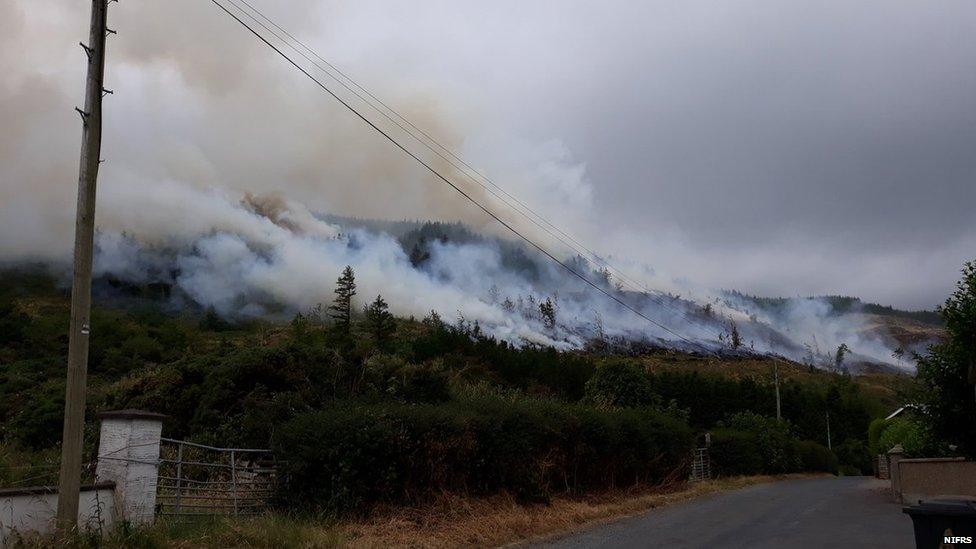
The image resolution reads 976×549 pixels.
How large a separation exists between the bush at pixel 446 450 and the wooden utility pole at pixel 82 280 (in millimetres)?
4196

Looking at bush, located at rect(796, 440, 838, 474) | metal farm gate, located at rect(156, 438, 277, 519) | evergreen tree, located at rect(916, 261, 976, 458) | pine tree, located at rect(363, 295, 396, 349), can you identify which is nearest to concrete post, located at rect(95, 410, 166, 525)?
metal farm gate, located at rect(156, 438, 277, 519)

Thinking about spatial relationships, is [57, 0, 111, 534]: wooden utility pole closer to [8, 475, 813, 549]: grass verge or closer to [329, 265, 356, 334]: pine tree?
[8, 475, 813, 549]: grass verge

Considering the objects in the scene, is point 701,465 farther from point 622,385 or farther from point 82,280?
point 82,280

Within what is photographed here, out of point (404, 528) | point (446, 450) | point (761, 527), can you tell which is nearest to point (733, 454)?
point (761, 527)

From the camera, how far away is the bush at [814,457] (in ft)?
170

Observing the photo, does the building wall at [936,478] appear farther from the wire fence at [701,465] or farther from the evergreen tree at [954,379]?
the wire fence at [701,465]

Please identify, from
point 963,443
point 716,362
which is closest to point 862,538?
point 963,443

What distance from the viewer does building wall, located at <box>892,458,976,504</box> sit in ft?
55.9

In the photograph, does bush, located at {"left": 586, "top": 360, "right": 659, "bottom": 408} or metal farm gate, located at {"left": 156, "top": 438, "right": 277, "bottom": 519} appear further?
bush, located at {"left": 586, "top": 360, "right": 659, "bottom": 408}

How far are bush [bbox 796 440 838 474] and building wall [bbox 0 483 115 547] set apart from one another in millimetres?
49282

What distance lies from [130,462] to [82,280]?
256cm

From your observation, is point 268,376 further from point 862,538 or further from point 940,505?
point 940,505

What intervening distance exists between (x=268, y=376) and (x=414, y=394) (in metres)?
3.78

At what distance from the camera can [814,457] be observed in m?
54.0
